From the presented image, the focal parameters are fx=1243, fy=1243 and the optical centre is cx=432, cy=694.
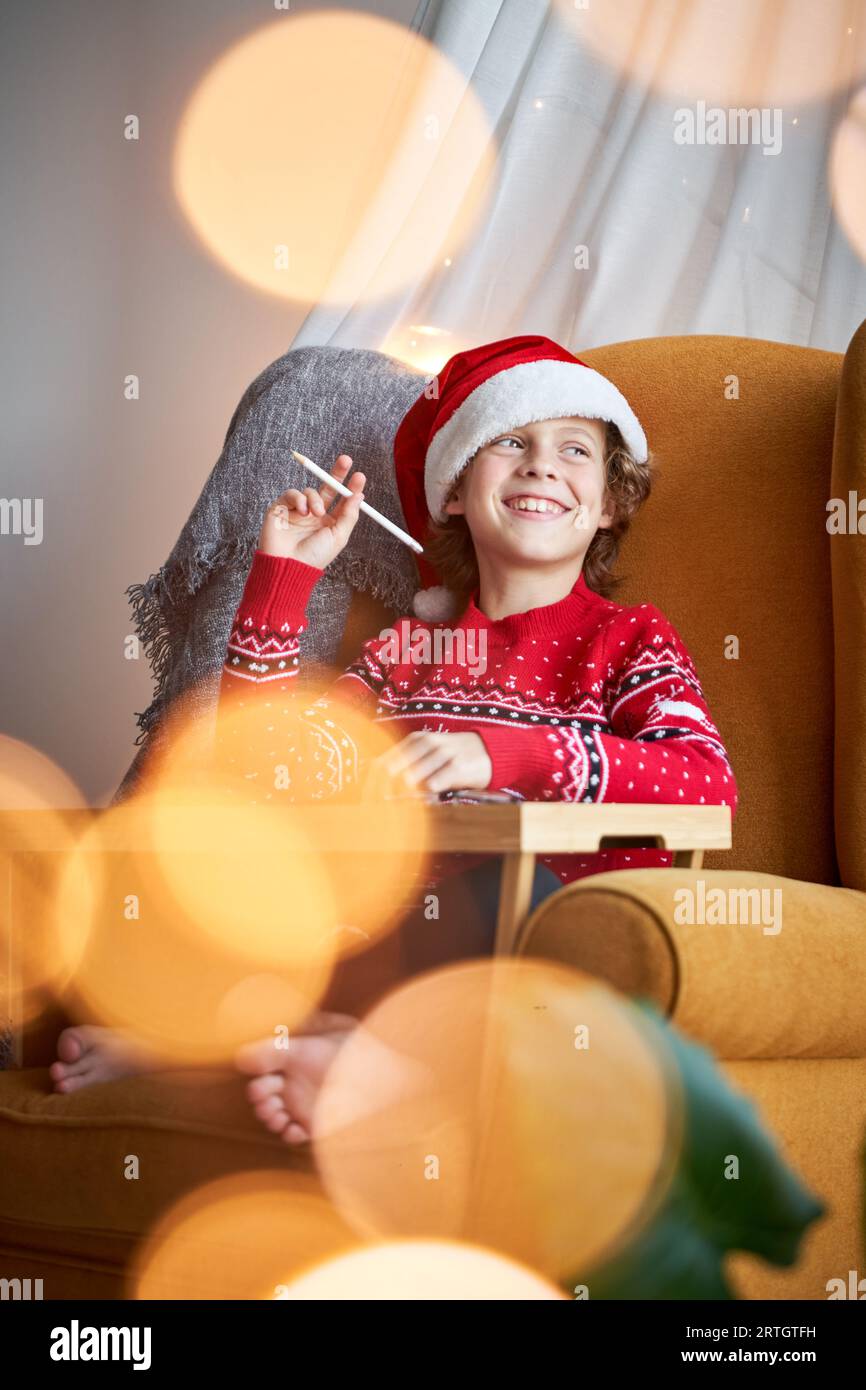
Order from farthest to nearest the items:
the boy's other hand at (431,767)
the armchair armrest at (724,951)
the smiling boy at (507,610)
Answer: the smiling boy at (507,610)
the boy's other hand at (431,767)
the armchair armrest at (724,951)

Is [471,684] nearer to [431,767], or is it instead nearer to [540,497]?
[540,497]

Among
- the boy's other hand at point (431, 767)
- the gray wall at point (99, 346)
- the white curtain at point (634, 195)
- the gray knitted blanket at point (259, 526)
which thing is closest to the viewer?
the boy's other hand at point (431, 767)

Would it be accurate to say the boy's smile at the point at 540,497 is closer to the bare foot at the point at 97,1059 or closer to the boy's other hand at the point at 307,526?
the boy's other hand at the point at 307,526

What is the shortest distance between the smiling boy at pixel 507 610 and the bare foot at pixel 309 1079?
0.20 metres

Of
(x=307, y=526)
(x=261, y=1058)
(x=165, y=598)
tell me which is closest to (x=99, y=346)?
(x=165, y=598)

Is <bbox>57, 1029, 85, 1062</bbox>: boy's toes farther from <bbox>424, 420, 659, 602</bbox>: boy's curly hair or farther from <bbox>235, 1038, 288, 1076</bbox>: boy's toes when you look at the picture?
<bbox>424, 420, 659, 602</bbox>: boy's curly hair

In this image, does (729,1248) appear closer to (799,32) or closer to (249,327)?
(799,32)

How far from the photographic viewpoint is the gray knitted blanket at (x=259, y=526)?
4.70 feet

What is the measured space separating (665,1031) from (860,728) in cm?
48

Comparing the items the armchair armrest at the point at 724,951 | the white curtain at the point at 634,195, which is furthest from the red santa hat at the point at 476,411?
the armchair armrest at the point at 724,951

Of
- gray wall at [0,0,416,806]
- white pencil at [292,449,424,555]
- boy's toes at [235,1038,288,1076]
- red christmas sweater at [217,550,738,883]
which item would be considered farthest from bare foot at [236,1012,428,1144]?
gray wall at [0,0,416,806]

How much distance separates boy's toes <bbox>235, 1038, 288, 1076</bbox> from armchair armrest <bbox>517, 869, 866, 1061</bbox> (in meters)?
0.19
